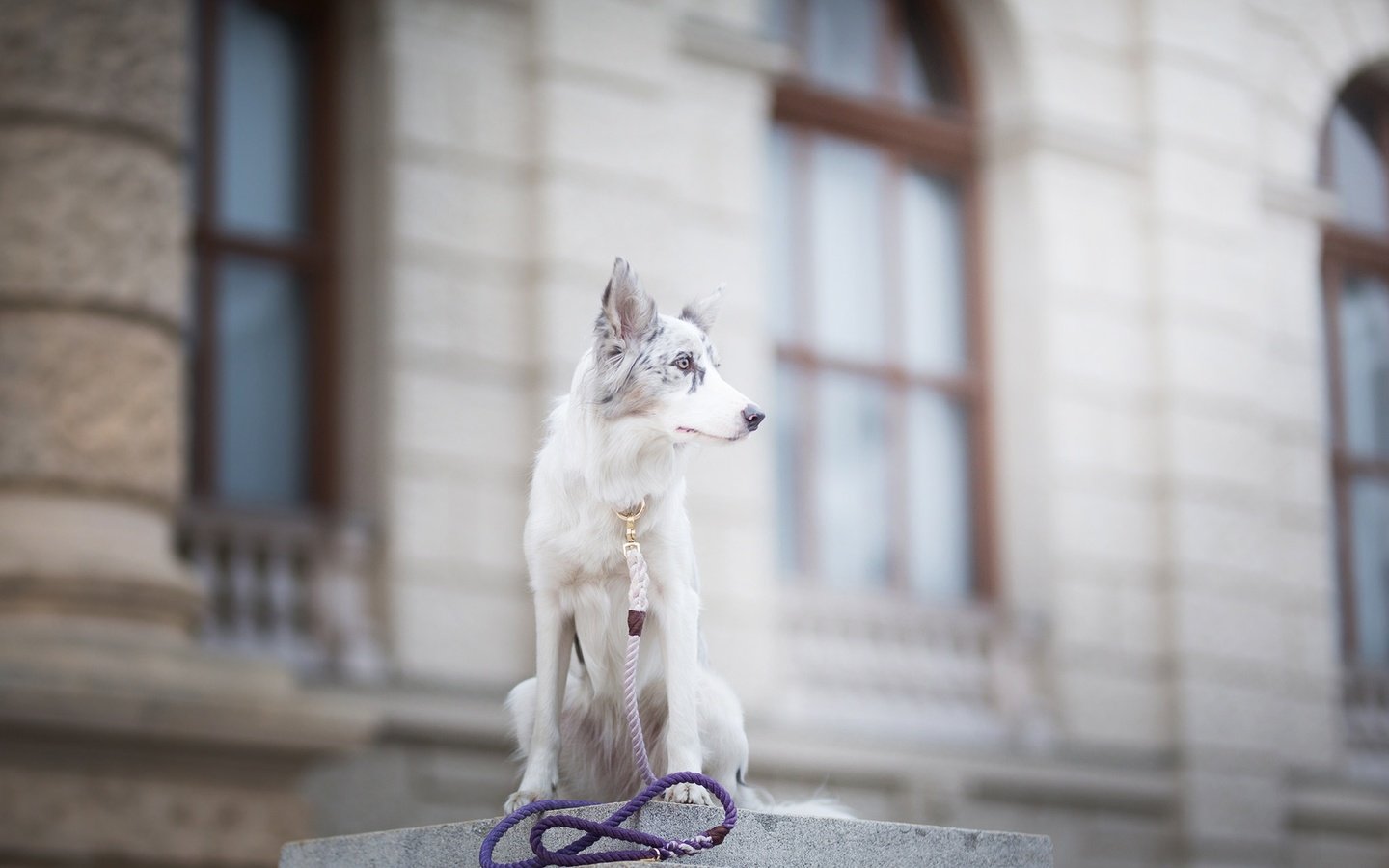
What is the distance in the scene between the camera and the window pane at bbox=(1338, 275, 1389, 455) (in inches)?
638

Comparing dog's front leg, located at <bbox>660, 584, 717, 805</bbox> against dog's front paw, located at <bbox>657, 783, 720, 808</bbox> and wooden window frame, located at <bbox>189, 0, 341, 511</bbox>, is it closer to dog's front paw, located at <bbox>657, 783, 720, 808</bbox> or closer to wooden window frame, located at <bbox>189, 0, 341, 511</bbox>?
dog's front paw, located at <bbox>657, 783, 720, 808</bbox>

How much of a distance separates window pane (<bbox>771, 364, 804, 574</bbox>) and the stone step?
9.52 metres

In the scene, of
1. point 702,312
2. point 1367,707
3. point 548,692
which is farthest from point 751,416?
point 1367,707

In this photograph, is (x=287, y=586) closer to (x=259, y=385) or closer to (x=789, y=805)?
(x=259, y=385)

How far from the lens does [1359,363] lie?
16281 mm

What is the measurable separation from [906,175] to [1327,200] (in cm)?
353

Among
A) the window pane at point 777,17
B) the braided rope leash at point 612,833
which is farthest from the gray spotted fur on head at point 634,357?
the window pane at point 777,17

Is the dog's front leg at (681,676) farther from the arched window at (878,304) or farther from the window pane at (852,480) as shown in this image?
the window pane at (852,480)

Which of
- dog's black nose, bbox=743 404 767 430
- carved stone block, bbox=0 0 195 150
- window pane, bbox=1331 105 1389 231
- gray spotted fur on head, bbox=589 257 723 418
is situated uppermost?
window pane, bbox=1331 105 1389 231

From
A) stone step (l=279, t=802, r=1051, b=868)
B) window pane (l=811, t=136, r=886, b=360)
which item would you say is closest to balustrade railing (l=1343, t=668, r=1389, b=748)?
window pane (l=811, t=136, r=886, b=360)

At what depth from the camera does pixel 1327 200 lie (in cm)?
1546

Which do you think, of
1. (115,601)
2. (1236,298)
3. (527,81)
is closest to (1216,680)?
(1236,298)

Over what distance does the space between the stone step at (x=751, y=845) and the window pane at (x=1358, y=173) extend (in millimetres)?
13605

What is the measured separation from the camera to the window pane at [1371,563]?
1598 centimetres
